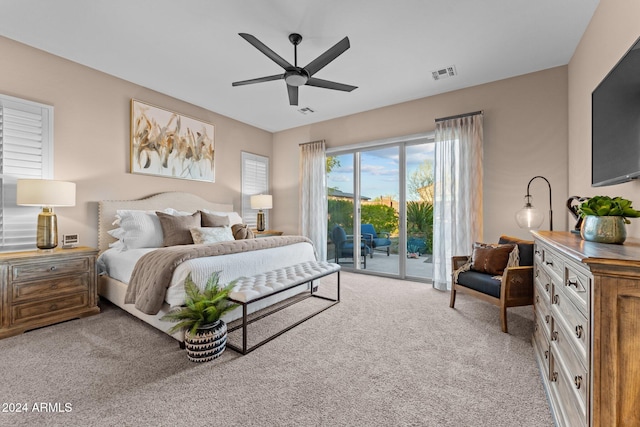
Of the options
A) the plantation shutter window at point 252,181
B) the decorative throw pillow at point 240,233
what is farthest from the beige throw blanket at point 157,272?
the plantation shutter window at point 252,181

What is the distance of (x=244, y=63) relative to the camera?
3.27m

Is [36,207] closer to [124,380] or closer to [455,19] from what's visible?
[124,380]

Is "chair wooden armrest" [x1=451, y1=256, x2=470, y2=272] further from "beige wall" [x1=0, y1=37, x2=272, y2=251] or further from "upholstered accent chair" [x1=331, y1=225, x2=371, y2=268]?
"beige wall" [x1=0, y1=37, x2=272, y2=251]

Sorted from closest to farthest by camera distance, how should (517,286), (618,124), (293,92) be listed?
(618,124) → (517,286) → (293,92)

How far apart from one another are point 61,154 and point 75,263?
1.32 m

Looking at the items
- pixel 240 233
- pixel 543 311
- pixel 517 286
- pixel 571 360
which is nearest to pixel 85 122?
pixel 240 233

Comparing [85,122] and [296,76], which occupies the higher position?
[296,76]

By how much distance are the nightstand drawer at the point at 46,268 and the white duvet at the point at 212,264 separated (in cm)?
30

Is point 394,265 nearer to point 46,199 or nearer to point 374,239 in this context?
point 374,239

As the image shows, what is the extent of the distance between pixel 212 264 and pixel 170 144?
104 inches

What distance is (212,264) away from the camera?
8.00 ft

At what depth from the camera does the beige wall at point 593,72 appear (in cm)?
185

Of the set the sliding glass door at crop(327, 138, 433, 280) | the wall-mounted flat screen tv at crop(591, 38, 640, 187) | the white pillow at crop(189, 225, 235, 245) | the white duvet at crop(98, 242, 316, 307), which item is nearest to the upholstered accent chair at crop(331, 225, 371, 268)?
the sliding glass door at crop(327, 138, 433, 280)

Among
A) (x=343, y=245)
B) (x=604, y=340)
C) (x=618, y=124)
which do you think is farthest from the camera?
(x=343, y=245)
